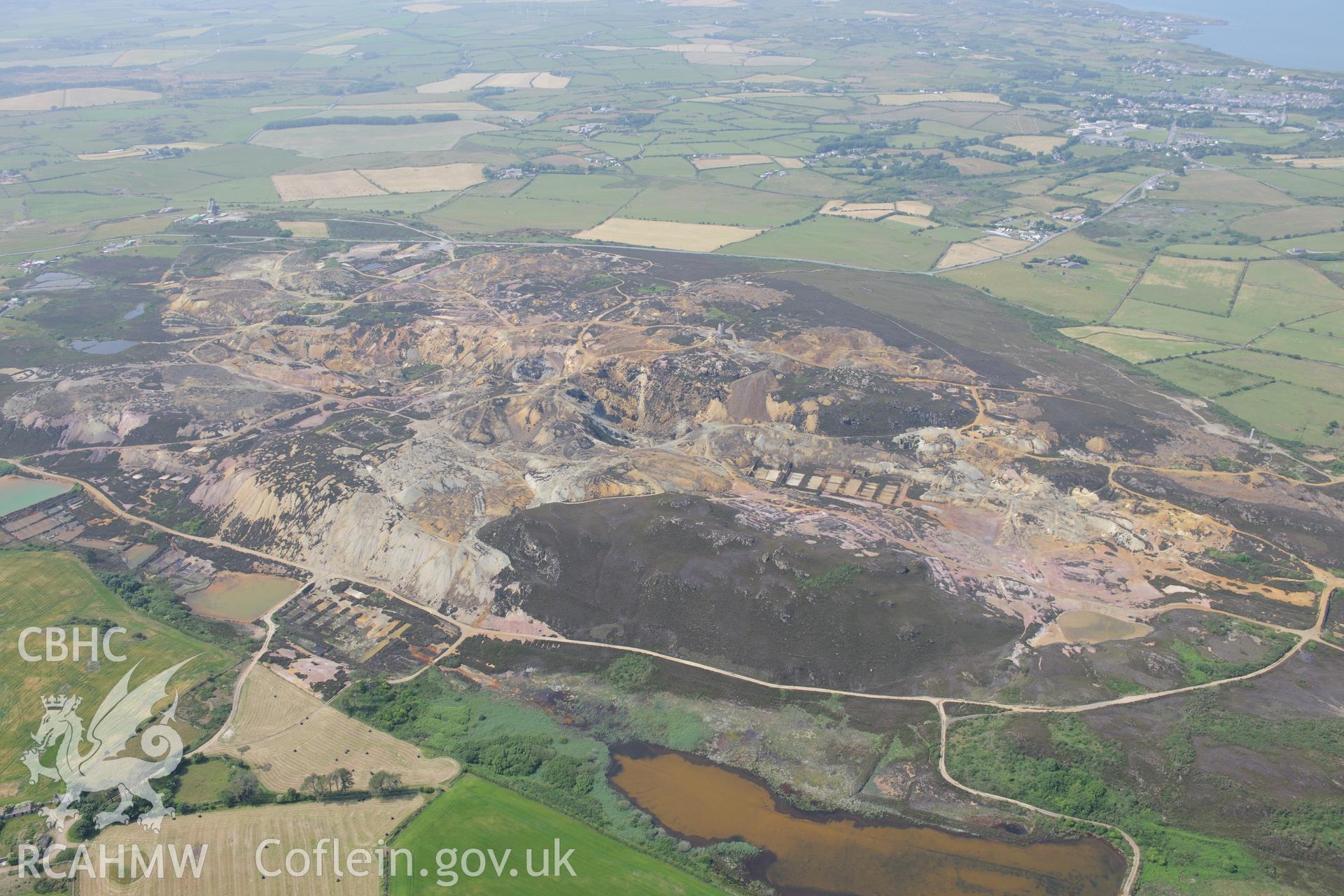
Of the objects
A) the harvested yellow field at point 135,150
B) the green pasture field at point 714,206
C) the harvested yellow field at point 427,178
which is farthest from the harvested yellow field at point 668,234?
the harvested yellow field at point 135,150

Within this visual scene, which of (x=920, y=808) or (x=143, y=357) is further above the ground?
(x=143, y=357)

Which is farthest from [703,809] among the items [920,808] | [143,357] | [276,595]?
[143,357]

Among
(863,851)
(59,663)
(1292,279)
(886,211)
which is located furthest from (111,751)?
(1292,279)

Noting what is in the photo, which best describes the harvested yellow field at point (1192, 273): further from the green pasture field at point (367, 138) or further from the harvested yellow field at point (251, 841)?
the green pasture field at point (367, 138)

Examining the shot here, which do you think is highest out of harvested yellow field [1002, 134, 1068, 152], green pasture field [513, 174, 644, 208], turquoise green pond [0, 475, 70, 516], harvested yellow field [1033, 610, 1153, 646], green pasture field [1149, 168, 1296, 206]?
harvested yellow field [1002, 134, 1068, 152]

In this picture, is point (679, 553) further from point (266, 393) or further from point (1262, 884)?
point (266, 393)

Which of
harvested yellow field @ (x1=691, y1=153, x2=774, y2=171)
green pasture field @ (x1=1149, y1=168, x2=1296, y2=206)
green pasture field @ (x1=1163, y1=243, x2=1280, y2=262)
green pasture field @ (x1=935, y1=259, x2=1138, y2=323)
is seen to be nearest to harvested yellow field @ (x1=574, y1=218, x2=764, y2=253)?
green pasture field @ (x1=935, y1=259, x2=1138, y2=323)

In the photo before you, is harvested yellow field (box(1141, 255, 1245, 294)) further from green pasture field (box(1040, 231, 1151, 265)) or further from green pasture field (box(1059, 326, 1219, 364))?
green pasture field (box(1059, 326, 1219, 364))
